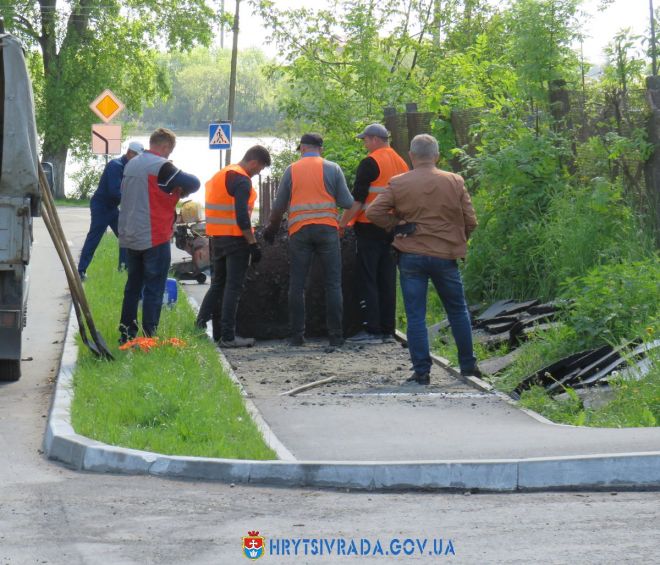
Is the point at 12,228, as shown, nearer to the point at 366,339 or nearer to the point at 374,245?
the point at 374,245

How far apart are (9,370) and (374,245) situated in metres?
3.58

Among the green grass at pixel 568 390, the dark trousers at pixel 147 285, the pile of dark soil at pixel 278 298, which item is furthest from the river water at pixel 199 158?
the green grass at pixel 568 390

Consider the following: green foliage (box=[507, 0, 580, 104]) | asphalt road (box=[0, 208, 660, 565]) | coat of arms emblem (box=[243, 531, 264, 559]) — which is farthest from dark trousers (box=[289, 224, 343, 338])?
coat of arms emblem (box=[243, 531, 264, 559])

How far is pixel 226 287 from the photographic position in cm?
1252

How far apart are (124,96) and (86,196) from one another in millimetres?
4279

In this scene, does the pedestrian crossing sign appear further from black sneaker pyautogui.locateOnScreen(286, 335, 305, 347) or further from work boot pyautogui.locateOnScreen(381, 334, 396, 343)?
black sneaker pyautogui.locateOnScreen(286, 335, 305, 347)

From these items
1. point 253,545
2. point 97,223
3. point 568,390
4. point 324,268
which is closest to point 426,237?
point 568,390

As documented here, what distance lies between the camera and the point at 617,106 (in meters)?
12.7

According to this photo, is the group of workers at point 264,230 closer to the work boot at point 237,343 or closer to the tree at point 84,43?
the work boot at point 237,343

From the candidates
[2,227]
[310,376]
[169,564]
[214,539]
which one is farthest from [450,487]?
[2,227]

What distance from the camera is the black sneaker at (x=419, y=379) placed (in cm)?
1030

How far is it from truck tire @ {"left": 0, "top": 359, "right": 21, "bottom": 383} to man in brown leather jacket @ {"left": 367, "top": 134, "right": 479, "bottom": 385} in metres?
2.99

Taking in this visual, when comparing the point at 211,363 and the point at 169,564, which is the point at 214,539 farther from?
the point at 211,363

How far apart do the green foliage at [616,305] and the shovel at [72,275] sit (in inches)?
145
